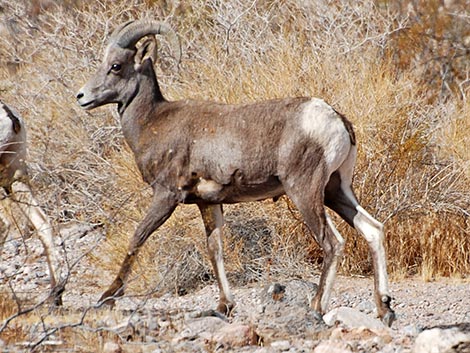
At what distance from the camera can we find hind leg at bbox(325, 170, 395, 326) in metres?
7.86

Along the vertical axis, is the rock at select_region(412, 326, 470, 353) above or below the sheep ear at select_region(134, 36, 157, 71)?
below

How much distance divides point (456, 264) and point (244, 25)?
3.83 metres

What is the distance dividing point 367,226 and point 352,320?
1139mm

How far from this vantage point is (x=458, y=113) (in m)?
11.7

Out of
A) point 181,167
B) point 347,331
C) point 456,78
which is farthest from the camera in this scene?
point 456,78

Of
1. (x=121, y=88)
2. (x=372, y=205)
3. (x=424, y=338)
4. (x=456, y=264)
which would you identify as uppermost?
(x=121, y=88)

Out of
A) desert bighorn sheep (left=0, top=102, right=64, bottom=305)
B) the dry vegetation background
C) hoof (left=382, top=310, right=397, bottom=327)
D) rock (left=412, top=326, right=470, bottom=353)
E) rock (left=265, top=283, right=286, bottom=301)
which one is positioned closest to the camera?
rock (left=412, top=326, right=470, bottom=353)

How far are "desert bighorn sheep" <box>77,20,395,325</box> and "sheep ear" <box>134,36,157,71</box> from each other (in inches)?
5.9

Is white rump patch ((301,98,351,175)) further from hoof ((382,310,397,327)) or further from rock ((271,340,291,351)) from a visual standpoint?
rock ((271,340,291,351))

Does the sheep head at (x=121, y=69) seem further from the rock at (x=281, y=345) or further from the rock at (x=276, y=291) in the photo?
the rock at (x=281, y=345)

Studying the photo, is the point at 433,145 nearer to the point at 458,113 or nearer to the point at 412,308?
the point at 458,113

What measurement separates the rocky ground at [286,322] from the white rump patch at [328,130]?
1.00 m

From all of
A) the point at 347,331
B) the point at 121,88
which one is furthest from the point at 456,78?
the point at 347,331

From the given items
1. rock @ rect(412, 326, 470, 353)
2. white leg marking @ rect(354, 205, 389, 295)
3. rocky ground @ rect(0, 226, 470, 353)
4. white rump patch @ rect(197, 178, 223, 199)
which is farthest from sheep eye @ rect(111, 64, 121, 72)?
rock @ rect(412, 326, 470, 353)
